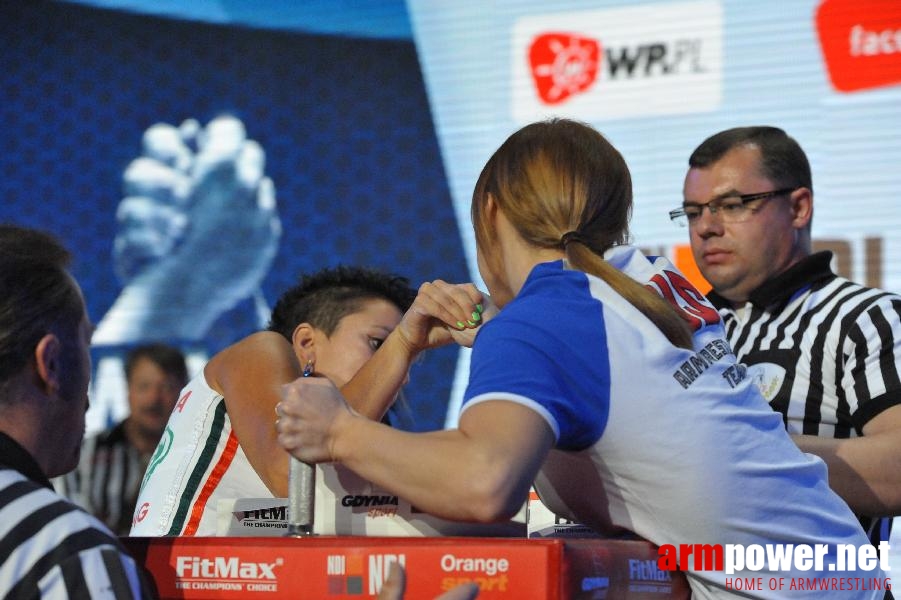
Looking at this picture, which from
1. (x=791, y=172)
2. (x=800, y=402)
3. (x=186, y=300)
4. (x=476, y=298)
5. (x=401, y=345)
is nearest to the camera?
(x=476, y=298)

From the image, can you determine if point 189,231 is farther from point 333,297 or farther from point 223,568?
→ point 223,568

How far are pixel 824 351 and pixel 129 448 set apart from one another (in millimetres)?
2643

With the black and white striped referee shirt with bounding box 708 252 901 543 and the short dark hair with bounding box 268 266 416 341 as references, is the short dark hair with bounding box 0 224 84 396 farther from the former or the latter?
the black and white striped referee shirt with bounding box 708 252 901 543

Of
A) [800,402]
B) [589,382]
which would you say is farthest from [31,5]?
[589,382]

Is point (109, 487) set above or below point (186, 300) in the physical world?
below

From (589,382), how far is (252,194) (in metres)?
3.53

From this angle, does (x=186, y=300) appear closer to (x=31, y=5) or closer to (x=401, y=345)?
(x=31, y=5)

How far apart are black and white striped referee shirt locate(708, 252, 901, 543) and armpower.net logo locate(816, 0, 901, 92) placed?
5.70 feet

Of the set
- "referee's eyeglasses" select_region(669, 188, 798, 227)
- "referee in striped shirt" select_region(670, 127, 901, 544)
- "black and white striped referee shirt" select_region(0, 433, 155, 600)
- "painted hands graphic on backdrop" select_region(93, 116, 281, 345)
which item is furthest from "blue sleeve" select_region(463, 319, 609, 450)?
"painted hands graphic on backdrop" select_region(93, 116, 281, 345)

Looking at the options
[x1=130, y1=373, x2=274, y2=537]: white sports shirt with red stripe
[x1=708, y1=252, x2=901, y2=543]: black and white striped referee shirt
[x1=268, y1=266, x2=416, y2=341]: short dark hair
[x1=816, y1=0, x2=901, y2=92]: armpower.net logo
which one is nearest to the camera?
[x1=130, y1=373, x2=274, y2=537]: white sports shirt with red stripe

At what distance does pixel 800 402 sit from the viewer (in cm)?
204

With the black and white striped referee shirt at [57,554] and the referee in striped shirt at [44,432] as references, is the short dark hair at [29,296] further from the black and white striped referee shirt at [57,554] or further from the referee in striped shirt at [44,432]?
the black and white striped referee shirt at [57,554]

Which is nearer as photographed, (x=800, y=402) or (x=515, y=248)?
(x=515, y=248)

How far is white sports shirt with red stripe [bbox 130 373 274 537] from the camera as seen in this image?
72.0 inches
